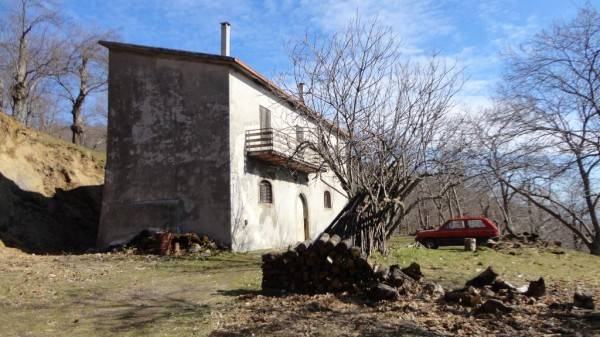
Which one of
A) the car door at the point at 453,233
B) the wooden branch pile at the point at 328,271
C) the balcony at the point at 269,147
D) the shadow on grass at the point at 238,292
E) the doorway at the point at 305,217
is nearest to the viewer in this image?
the wooden branch pile at the point at 328,271

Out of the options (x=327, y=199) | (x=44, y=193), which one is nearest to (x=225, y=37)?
(x=44, y=193)

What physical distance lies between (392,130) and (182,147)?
8.13 meters

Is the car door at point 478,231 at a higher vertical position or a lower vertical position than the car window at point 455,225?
lower

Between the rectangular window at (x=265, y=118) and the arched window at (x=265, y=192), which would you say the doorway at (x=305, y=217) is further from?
the rectangular window at (x=265, y=118)

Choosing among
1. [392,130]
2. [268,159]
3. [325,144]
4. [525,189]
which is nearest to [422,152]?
[392,130]

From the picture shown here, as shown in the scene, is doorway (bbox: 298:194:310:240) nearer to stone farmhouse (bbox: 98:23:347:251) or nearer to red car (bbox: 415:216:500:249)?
stone farmhouse (bbox: 98:23:347:251)

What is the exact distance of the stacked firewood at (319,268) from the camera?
351 inches

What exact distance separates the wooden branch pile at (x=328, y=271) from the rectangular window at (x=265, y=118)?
1127cm

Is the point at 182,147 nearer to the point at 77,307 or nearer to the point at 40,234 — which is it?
the point at 40,234

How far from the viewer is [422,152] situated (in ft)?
49.7

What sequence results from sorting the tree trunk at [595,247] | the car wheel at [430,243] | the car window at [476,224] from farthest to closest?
the car wheel at [430,243], the car window at [476,224], the tree trunk at [595,247]

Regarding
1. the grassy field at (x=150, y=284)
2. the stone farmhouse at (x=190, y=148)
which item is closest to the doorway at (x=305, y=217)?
the stone farmhouse at (x=190, y=148)

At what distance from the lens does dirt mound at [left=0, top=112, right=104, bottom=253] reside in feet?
58.6

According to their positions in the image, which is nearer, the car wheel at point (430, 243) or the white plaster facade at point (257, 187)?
the white plaster facade at point (257, 187)
